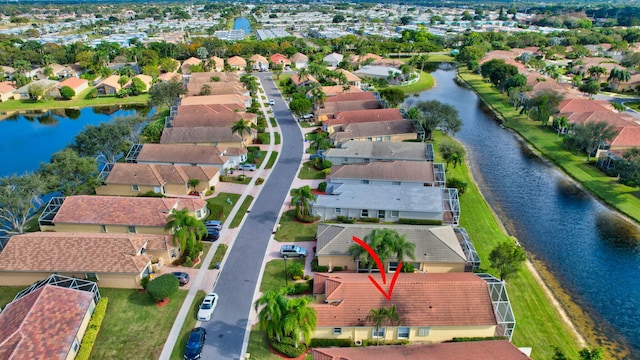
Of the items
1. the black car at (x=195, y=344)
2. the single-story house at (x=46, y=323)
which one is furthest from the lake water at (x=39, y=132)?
the black car at (x=195, y=344)

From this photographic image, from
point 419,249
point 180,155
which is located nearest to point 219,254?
point 419,249

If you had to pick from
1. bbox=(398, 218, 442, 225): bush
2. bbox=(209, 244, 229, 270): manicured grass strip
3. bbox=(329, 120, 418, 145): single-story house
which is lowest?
bbox=(209, 244, 229, 270): manicured grass strip

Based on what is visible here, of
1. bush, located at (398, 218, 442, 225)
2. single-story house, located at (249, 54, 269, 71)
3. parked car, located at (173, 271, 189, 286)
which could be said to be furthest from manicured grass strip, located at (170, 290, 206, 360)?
single-story house, located at (249, 54, 269, 71)

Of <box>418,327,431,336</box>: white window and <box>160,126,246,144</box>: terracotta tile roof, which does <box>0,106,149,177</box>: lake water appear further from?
<box>418,327,431,336</box>: white window

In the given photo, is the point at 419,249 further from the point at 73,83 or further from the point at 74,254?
the point at 73,83

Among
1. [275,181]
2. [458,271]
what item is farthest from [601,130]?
[275,181]

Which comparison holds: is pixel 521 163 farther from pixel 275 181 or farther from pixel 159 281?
pixel 159 281
